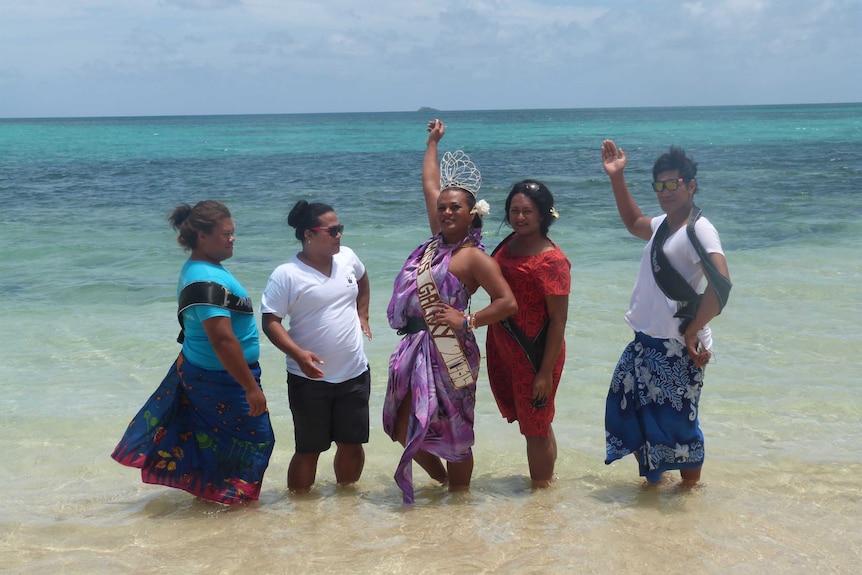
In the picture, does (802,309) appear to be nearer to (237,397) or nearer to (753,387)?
(753,387)

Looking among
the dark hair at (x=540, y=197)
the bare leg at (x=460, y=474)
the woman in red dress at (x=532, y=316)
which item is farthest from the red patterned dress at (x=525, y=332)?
the bare leg at (x=460, y=474)

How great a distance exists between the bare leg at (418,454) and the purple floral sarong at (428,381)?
0.10 ft

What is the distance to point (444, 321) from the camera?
4027 mm

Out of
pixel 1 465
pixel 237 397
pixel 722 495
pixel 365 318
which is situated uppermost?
pixel 365 318

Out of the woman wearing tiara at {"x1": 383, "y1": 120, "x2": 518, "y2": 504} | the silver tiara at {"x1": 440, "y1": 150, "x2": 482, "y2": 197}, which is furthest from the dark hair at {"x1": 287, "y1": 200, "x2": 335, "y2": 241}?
the silver tiara at {"x1": 440, "y1": 150, "x2": 482, "y2": 197}

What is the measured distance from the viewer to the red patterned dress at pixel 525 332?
13.4ft

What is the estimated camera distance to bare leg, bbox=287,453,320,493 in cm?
446

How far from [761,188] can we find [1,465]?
1917 centimetres

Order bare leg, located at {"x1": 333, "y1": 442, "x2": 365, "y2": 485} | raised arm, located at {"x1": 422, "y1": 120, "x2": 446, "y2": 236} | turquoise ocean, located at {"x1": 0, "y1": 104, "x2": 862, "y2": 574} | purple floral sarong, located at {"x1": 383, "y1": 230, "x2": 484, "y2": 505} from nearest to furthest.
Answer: turquoise ocean, located at {"x1": 0, "y1": 104, "x2": 862, "y2": 574}
purple floral sarong, located at {"x1": 383, "y1": 230, "x2": 484, "y2": 505}
raised arm, located at {"x1": 422, "y1": 120, "x2": 446, "y2": 236}
bare leg, located at {"x1": 333, "y1": 442, "x2": 365, "y2": 485}

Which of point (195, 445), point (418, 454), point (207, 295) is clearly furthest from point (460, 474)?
point (207, 295)

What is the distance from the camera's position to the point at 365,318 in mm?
4648

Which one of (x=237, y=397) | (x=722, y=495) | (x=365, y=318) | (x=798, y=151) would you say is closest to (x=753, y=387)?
(x=722, y=495)

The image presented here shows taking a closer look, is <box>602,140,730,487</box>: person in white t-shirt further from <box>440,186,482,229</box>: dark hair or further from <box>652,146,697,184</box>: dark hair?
<box>440,186,482,229</box>: dark hair

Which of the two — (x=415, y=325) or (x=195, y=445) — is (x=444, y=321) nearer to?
(x=415, y=325)
